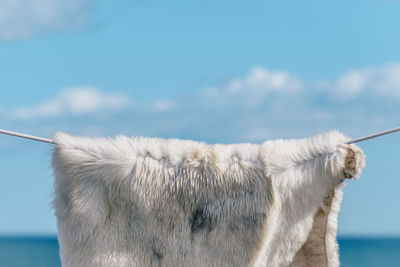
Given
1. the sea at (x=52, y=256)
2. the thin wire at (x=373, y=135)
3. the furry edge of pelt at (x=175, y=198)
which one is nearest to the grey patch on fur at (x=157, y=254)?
the furry edge of pelt at (x=175, y=198)

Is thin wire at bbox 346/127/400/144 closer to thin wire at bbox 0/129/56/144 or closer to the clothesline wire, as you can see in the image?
the clothesline wire

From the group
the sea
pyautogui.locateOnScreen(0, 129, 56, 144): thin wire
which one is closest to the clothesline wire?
pyautogui.locateOnScreen(0, 129, 56, 144): thin wire

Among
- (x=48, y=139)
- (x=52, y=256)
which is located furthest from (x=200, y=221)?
(x=52, y=256)

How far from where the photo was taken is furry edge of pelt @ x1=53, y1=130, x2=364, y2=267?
197 centimetres

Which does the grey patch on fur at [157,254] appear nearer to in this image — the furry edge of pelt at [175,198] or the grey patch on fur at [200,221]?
the furry edge of pelt at [175,198]

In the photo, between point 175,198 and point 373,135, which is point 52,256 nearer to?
point 175,198

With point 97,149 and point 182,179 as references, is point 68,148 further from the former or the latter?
point 182,179

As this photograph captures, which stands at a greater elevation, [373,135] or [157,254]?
[373,135]

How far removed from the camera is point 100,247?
78.2 inches

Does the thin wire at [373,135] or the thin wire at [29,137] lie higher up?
the thin wire at [29,137]

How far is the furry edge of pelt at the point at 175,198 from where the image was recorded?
6.48 feet

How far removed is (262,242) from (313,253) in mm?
325

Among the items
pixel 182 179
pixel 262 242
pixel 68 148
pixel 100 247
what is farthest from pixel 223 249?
pixel 68 148

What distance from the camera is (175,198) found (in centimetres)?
197
